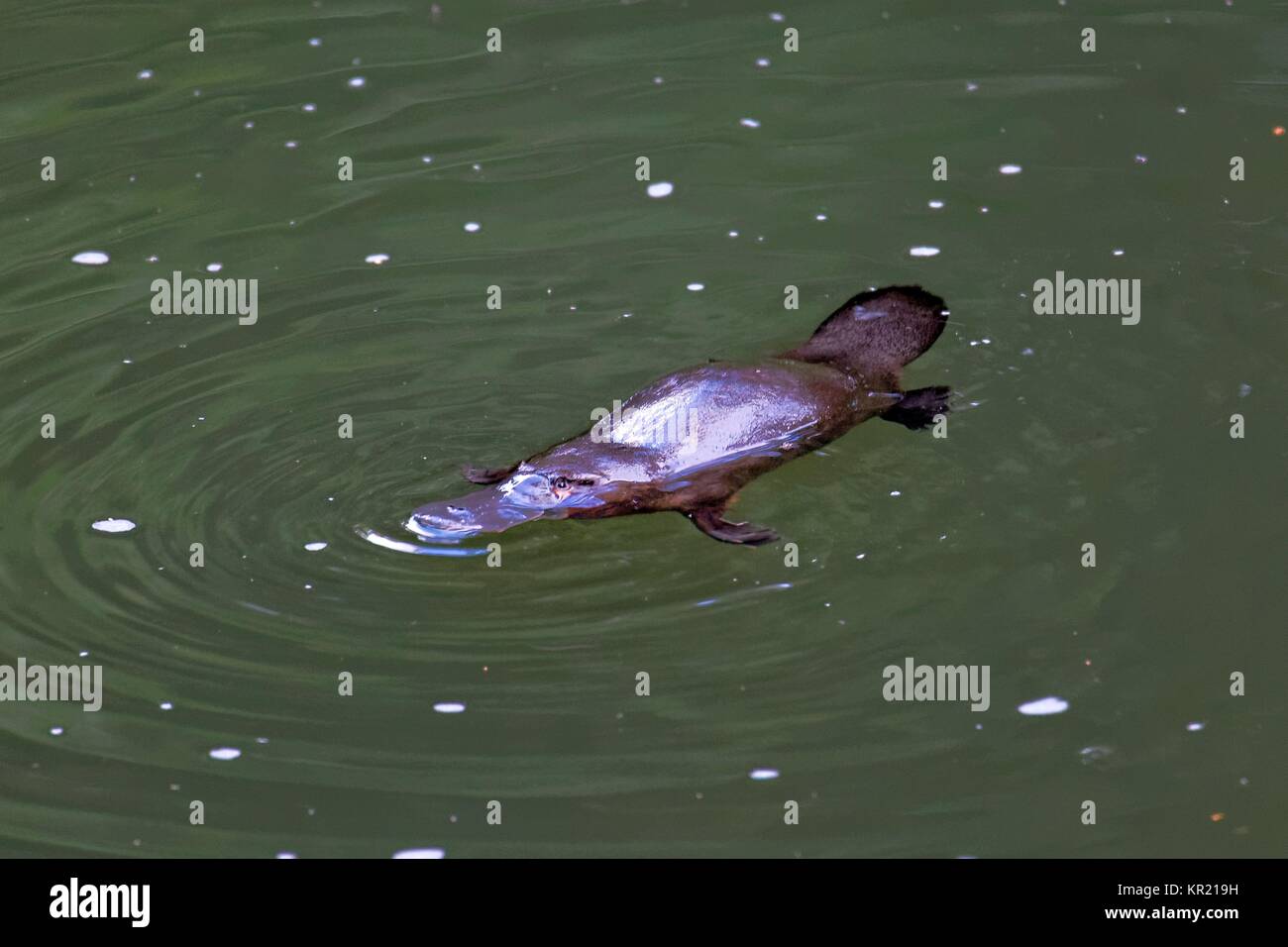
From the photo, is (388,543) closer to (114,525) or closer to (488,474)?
(488,474)

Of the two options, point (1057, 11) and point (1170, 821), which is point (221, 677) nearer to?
point (1170, 821)

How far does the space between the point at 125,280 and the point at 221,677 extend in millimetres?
3046

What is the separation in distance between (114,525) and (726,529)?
217 cm

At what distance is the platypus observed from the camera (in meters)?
5.71

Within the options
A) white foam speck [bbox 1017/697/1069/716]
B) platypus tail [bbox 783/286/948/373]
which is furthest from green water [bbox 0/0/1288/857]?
platypus tail [bbox 783/286/948/373]

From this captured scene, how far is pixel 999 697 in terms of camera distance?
5160 mm

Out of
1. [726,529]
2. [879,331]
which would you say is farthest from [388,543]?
[879,331]

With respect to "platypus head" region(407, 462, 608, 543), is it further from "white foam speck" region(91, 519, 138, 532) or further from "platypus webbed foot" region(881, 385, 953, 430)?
"platypus webbed foot" region(881, 385, 953, 430)

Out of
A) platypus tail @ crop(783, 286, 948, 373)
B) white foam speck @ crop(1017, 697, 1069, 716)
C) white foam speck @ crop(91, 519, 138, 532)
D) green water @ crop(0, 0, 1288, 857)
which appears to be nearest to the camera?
green water @ crop(0, 0, 1288, 857)

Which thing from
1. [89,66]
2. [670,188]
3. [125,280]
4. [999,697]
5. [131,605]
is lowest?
[999,697]

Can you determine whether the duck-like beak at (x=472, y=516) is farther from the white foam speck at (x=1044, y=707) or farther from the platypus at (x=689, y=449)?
the white foam speck at (x=1044, y=707)

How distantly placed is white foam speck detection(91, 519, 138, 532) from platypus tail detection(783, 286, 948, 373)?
8.22 feet

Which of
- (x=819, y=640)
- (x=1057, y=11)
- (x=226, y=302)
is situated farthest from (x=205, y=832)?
(x=1057, y=11)

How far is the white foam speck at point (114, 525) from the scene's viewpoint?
5988 mm
